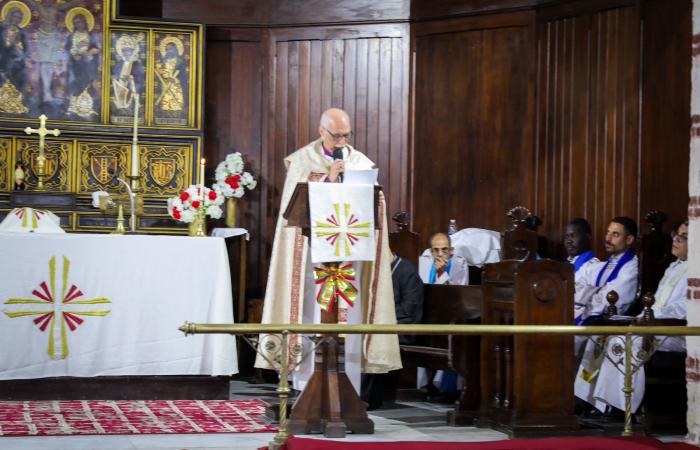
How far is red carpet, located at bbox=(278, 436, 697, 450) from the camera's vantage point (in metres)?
5.01

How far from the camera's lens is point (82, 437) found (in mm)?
5914

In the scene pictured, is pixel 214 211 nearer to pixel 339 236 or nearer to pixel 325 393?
pixel 339 236

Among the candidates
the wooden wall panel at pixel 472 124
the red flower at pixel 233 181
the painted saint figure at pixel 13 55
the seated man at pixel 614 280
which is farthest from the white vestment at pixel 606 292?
the painted saint figure at pixel 13 55

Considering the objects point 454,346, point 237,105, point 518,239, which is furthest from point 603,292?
point 237,105

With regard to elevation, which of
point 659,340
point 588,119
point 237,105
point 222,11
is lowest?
point 659,340

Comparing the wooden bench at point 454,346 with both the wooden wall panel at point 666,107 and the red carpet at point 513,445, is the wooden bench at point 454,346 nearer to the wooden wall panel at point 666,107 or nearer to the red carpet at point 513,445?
the red carpet at point 513,445

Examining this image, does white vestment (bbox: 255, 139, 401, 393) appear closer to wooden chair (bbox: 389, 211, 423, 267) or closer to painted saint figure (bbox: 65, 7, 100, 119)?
wooden chair (bbox: 389, 211, 423, 267)

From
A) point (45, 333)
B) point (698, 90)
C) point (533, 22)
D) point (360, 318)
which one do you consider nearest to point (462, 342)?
point (360, 318)

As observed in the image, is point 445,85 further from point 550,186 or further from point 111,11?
point 111,11

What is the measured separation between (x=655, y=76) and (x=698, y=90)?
280cm

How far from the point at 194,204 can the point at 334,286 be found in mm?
2873

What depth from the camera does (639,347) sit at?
679 centimetres

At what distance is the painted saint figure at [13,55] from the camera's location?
32.3 feet

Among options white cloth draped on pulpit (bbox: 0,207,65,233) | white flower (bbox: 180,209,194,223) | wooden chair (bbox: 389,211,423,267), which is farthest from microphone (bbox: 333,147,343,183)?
white flower (bbox: 180,209,194,223)
